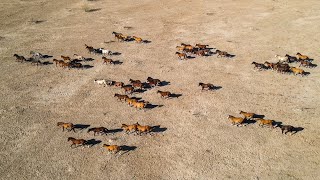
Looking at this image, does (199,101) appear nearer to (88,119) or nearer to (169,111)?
(169,111)

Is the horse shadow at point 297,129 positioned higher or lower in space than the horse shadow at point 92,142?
higher

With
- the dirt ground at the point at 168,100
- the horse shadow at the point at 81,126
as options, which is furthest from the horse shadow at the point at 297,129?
the horse shadow at the point at 81,126

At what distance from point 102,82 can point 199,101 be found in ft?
21.2

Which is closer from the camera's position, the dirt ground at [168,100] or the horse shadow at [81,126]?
the dirt ground at [168,100]

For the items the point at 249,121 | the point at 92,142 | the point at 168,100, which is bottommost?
the point at 92,142

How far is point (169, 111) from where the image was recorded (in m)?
20.6

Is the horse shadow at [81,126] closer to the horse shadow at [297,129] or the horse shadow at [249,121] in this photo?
the horse shadow at [249,121]

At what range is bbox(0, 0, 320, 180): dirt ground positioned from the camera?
54.6ft

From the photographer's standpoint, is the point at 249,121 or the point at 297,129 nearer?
the point at 297,129

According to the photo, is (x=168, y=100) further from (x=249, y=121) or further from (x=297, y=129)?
(x=297, y=129)

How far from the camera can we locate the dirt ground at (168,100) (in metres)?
16.7

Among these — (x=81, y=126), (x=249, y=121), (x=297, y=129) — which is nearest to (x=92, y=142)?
(x=81, y=126)

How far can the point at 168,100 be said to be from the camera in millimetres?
21734

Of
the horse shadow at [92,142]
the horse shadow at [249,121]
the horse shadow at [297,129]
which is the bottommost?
the horse shadow at [92,142]
